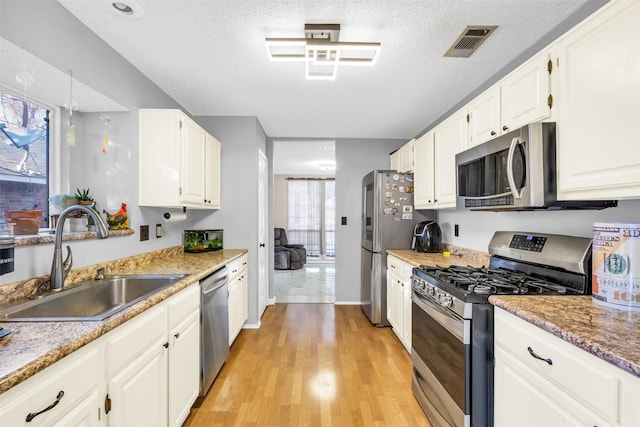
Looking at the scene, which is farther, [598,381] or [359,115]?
[359,115]

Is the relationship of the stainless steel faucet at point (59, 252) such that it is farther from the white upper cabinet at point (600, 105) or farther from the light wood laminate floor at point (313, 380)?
the white upper cabinet at point (600, 105)

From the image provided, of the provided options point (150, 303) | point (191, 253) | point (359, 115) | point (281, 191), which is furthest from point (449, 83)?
point (281, 191)

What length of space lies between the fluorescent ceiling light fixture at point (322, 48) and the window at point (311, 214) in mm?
6347

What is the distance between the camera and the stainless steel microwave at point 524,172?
1.43m

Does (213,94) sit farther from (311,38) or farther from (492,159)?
(492,159)

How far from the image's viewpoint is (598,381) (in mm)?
855

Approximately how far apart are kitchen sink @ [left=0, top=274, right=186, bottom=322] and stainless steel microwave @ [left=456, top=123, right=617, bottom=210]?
1950mm

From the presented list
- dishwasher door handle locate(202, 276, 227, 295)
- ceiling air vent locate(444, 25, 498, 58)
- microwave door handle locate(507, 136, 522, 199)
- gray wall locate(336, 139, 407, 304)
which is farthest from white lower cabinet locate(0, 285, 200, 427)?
gray wall locate(336, 139, 407, 304)

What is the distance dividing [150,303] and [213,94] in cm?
213

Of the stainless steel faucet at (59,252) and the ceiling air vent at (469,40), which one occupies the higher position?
the ceiling air vent at (469,40)

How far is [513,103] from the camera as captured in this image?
67.7 inches

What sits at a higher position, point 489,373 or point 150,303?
point 150,303

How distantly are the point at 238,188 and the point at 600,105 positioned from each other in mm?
3057

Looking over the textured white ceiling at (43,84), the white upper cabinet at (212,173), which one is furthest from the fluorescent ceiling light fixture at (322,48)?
the white upper cabinet at (212,173)
